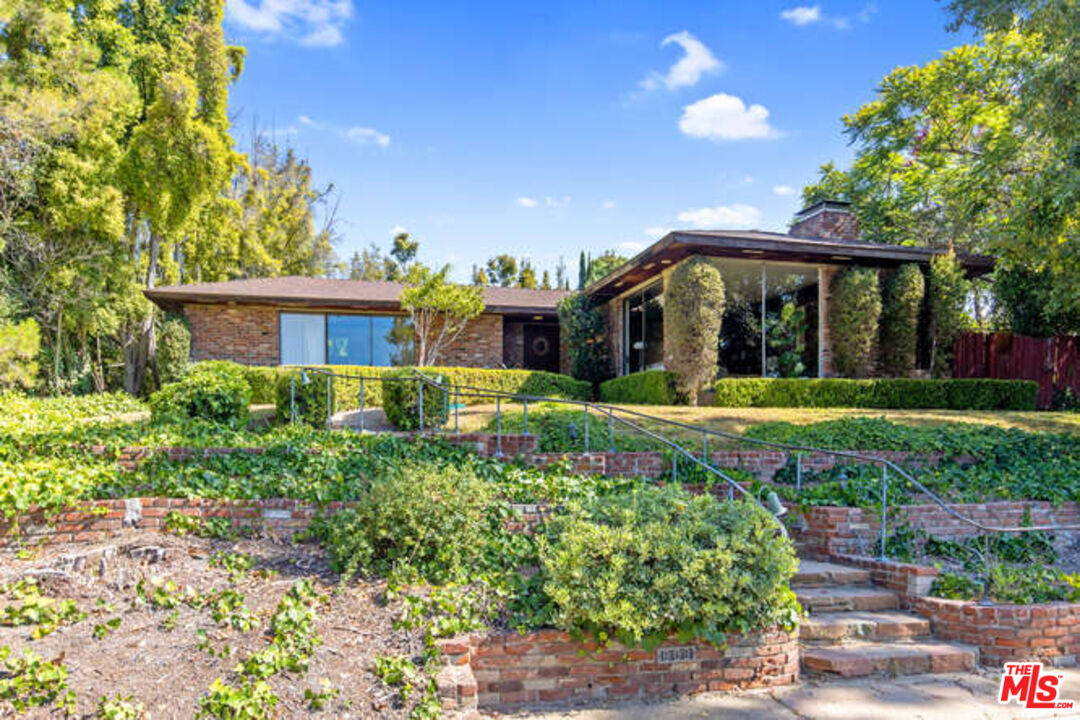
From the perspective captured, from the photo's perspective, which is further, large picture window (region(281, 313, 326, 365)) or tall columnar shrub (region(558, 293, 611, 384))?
tall columnar shrub (region(558, 293, 611, 384))

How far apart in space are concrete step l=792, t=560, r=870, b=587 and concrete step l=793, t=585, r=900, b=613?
6cm

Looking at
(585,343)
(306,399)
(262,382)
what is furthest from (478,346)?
(306,399)

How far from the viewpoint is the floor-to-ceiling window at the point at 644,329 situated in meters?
13.3

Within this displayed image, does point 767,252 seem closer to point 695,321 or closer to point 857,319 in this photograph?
point 695,321

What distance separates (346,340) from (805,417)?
10837 millimetres

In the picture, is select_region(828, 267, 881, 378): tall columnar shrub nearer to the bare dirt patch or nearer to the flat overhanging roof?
the flat overhanging roof

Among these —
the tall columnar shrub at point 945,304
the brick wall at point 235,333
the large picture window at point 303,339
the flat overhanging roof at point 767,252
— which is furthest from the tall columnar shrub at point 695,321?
the brick wall at point 235,333

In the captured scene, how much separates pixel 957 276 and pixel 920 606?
31.6 feet

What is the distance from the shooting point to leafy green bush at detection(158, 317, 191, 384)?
13828 millimetres

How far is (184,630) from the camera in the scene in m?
3.38

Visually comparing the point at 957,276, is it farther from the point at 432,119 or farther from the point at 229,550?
the point at 229,550

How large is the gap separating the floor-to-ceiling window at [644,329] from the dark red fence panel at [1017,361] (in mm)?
5792

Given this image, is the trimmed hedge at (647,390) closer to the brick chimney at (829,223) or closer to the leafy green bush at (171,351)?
the brick chimney at (829,223)

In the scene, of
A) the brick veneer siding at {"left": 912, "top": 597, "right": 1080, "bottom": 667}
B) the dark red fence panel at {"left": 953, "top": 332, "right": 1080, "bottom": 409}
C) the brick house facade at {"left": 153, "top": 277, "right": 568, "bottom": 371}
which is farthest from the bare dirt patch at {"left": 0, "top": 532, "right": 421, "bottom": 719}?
the dark red fence panel at {"left": 953, "top": 332, "right": 1080, "bottom": 409}
